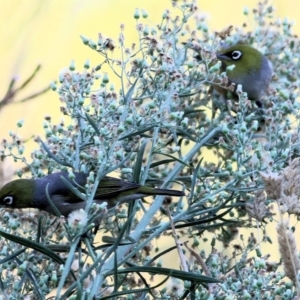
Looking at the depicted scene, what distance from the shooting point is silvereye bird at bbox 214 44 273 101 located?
6.45ft

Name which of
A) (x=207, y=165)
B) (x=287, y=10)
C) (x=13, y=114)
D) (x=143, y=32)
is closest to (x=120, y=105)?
(x=143, y=32)

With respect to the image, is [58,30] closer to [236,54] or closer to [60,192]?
[236,54]

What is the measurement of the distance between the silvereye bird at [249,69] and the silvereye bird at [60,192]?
1.85 feet

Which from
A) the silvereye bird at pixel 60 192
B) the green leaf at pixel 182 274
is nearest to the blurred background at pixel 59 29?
the silvereye bird at pixel 60 192

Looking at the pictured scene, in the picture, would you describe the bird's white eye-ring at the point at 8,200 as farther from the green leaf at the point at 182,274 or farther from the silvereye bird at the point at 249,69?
the silvereye bird at the point at 249,69

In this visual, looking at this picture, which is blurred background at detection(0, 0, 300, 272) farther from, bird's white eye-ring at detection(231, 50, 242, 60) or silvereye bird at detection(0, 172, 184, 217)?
silvereye bird at detection(0, 172, 184, 217)

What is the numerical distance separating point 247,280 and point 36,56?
200 centimetres

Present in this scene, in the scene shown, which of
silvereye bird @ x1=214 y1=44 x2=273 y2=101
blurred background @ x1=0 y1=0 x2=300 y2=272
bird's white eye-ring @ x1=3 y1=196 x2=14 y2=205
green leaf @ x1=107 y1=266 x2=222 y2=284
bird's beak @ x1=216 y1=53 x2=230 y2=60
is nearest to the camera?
green leaf @ x1=107 y1=266 x2=222 y2=284

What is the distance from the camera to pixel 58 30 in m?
2.36

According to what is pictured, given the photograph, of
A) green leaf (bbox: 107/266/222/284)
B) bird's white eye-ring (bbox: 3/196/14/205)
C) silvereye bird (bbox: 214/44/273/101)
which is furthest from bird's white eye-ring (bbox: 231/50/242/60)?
green leaf (bbox: 107/266/222/284)

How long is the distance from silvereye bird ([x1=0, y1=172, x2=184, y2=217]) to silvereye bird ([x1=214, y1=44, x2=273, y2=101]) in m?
0.56

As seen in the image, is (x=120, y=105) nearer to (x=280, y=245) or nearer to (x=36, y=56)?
(x=280, y=245)

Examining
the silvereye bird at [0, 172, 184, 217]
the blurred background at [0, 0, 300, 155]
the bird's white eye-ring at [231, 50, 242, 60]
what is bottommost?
the silvereye bird at [0, 172, 184, 217]

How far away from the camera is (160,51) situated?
1353 mm
